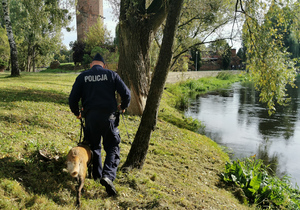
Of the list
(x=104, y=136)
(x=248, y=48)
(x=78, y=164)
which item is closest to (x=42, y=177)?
(x=78, y=164)

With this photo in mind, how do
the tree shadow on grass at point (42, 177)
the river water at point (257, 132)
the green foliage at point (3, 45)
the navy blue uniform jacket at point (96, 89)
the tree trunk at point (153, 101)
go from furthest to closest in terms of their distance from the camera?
the green foliage at point (3, 45), the river water at point (257, 132), the tree trunk at point (153, 101), the navy blue uniform jacket at point (96, 89), the tree shadow on grass at point (42, 177)

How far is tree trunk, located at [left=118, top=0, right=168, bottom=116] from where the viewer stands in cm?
946

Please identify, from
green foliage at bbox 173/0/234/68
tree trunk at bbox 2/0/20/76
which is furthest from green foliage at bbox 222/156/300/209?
tree trunk at bbox 2/0/20/76

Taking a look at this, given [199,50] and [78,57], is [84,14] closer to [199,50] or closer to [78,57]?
[199,50]

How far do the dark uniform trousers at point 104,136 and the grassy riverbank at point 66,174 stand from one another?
345mm

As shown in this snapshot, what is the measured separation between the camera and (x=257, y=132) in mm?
13453

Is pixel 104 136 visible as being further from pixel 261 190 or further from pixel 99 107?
pixel 261 190

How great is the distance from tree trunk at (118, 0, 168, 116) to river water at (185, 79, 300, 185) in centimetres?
420

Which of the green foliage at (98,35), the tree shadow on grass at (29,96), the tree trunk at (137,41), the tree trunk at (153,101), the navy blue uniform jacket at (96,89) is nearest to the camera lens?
the navy blue uniform jacket at (96,89)

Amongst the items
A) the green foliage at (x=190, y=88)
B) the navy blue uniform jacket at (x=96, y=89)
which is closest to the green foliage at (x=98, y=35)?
the green foliage at (x=190, y=88)

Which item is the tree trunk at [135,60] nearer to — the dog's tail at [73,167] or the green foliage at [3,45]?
the dog's tail at [73,167]

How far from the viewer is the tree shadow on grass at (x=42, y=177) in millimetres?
3844

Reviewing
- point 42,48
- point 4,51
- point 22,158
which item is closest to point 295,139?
point 22,158

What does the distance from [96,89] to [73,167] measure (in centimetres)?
129
